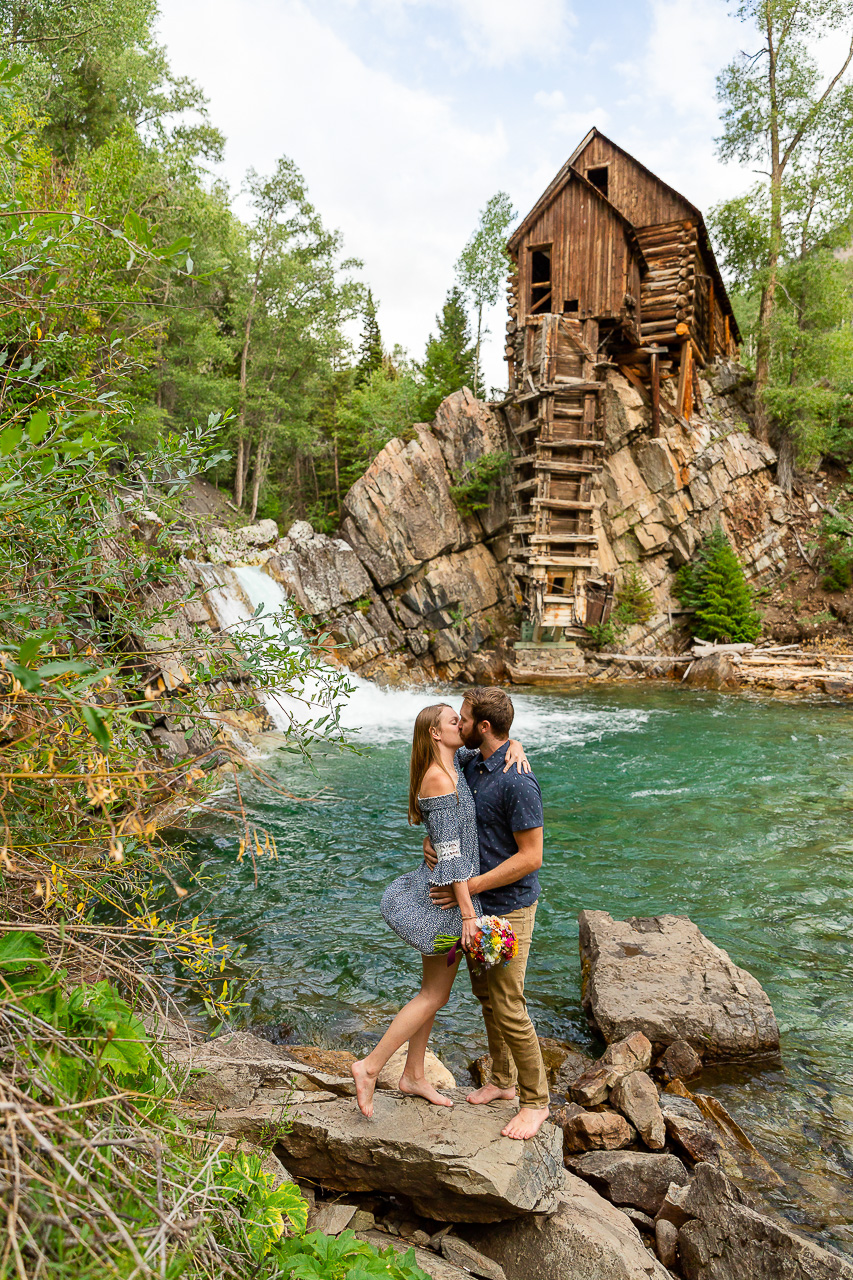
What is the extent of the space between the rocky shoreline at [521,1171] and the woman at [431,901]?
0.24 m

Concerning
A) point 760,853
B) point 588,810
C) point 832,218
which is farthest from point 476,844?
point 832,218

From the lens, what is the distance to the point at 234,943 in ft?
22.0

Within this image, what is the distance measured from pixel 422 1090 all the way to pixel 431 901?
1002 mm

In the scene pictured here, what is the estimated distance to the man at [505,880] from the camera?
11.9 ft

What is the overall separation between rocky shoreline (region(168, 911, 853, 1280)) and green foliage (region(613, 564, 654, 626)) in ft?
72.4

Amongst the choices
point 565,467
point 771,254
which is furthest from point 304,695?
point 771,254

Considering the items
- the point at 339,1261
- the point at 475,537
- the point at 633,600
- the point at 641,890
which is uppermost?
the point at 475,537

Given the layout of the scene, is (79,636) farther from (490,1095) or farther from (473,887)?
(490,1095)

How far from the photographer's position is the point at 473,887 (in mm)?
3740

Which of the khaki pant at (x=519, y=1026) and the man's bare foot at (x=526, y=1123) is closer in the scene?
the man's bare foot at (x=526, y=1123)

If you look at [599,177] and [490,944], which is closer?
[490,944]

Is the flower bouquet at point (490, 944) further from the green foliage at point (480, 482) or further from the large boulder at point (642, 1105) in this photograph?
the green foliage at point (480, 482)

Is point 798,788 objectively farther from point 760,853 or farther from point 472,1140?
point 472,1140

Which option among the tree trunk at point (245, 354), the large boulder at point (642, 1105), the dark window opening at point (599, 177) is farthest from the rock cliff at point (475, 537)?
the large boulder at point (642, 1105)
